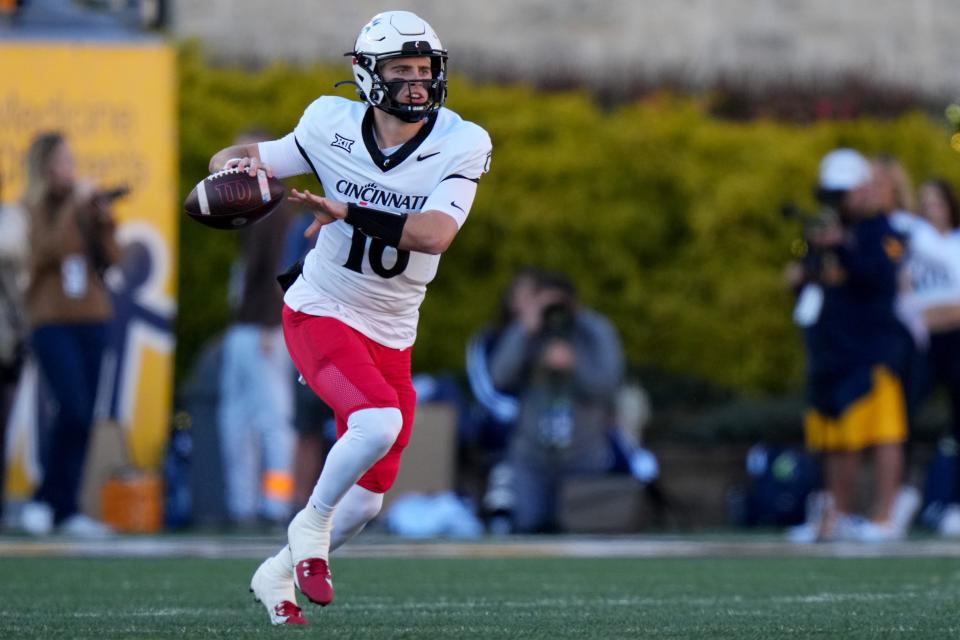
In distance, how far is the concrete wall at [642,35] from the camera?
54.5 feet

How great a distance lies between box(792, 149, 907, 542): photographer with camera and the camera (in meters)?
10.3

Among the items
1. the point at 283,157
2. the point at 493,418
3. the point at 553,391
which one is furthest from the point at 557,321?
the point at 283,157

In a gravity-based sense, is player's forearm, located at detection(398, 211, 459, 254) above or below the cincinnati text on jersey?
below

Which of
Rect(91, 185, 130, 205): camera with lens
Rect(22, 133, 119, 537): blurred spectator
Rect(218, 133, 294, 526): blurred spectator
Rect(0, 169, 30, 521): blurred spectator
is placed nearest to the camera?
Rect(91, 185, 130, 205): camera with lens

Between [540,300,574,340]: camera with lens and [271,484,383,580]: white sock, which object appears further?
[540,300,574,340]: camera with lens

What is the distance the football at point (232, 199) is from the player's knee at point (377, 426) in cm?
65

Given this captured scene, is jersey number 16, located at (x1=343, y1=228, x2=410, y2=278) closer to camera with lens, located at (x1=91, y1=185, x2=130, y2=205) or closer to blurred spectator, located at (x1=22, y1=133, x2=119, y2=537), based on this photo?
camera with lens, located at (x1=91, y1=185, x2=130, y2=205)

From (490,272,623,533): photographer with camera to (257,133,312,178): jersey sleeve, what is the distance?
4955 mm

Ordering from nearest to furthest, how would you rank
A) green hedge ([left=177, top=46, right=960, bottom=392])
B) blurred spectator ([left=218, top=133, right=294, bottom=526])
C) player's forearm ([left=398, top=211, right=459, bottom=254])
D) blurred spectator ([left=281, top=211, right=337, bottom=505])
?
player's forearm ([left=398, top=211, right=459, bottom=254]) → blurred spectator ([left=281, top=211, right=337, bottom=505]) → blurred spectator ([left=218, top=133, right=294, bottom=526]) → green hedge ([left=177, top=46, right=960, bottom=392])

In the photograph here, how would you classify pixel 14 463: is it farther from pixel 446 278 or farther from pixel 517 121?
pixel 517 121

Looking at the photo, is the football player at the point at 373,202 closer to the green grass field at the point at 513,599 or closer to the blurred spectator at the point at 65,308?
the green grass field at the point at 513,599

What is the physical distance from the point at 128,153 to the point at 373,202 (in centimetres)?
574

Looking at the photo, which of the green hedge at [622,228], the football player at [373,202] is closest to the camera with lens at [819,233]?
the green hedge at [622,228]

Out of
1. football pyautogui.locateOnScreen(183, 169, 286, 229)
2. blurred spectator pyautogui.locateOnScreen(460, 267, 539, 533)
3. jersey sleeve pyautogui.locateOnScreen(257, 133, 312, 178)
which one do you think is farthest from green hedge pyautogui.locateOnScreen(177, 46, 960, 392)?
football pyautogui.locateOnScreen(183, 169, 286, 229)
